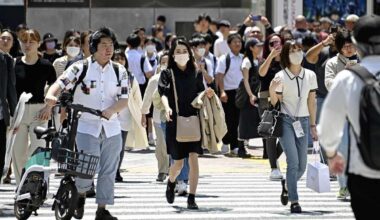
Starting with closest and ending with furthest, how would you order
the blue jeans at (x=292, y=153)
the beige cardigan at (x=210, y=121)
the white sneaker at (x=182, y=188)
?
the blue jeans at (x=292, y=153) → the beige cardigan at (x=210, y=121) → the white sneaker at (x=182, y=188)

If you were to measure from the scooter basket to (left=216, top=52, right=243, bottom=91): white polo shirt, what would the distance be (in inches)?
345

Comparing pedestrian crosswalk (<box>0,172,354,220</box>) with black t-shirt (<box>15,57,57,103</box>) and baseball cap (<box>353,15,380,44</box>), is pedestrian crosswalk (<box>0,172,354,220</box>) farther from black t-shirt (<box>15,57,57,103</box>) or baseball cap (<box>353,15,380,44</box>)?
baseball cap (<box>353,15,380,44</box>)

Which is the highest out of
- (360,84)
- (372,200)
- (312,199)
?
(360,84)

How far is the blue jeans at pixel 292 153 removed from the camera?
469 inches

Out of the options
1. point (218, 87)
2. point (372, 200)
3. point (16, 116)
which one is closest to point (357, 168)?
point (372, 200)

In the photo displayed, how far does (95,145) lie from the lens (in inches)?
422

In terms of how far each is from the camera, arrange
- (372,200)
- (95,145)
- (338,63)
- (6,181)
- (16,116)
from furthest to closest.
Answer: (6,181)
(338,63)
(16,116)
(95,145)
(372,200)

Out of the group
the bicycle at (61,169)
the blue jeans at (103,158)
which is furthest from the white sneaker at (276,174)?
the bicycle at (61,169)

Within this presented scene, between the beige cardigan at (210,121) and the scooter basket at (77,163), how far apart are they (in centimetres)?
221

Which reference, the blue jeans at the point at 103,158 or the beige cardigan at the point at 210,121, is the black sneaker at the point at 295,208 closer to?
the beige cardigan at the point at 210,121

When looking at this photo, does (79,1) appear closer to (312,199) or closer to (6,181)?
(6,181)

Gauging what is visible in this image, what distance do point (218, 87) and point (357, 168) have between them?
39.8 feet

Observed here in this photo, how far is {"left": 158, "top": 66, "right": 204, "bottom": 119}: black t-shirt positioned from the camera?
1235cm

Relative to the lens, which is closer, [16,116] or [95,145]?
[95,145]
